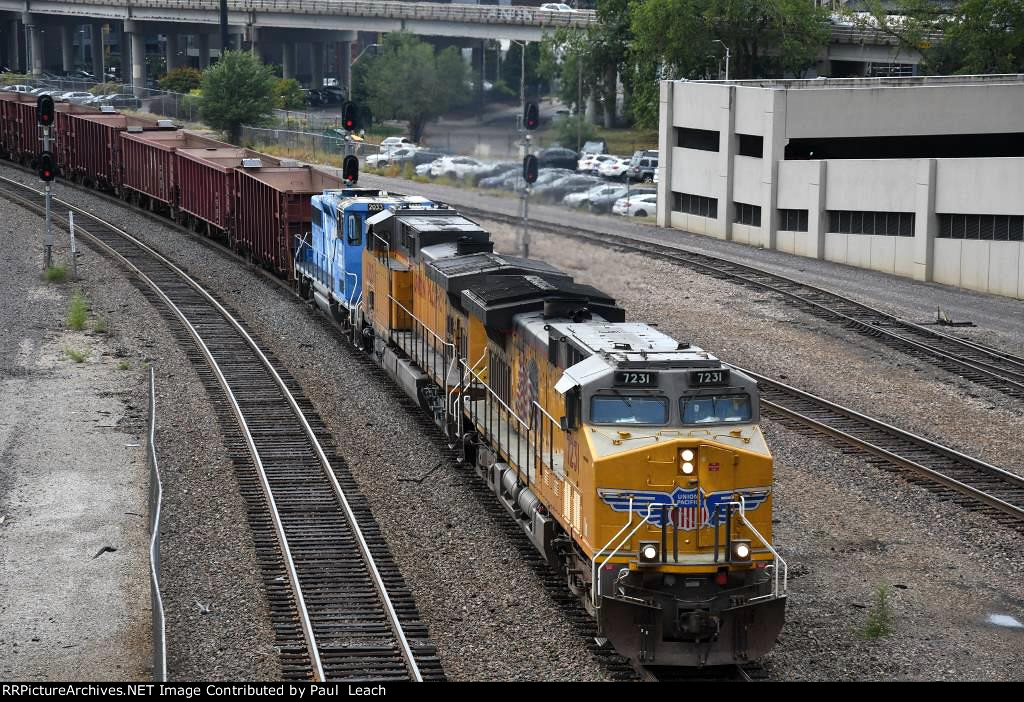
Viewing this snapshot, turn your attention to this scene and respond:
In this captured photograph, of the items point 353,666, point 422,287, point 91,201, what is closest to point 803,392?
point 422,287

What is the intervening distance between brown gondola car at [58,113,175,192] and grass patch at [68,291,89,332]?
58.4 ft

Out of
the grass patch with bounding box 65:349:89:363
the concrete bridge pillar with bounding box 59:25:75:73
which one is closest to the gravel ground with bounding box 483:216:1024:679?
the grass patch with bounding box 65:349:89:363

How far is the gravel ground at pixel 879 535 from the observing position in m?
14.7

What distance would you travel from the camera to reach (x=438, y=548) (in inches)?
707

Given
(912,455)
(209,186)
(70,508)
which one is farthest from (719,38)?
(70,508)

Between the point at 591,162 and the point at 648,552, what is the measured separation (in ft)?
218

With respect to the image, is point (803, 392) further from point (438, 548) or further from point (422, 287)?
point (438, 548)

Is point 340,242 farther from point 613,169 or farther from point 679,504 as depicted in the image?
point 613,169

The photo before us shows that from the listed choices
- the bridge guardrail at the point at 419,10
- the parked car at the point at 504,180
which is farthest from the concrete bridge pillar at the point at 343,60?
the parked car at the point at 504,180

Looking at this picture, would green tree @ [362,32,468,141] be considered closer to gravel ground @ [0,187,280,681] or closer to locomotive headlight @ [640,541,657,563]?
gravel ground @ [0,187,280,681]

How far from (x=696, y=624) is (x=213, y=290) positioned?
2590cm

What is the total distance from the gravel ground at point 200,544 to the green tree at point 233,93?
44349 millimetres

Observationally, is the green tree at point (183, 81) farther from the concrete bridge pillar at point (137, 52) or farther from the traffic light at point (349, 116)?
the traffic light at point (349, 116)

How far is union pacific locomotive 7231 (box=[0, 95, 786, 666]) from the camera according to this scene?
13.6 metres
